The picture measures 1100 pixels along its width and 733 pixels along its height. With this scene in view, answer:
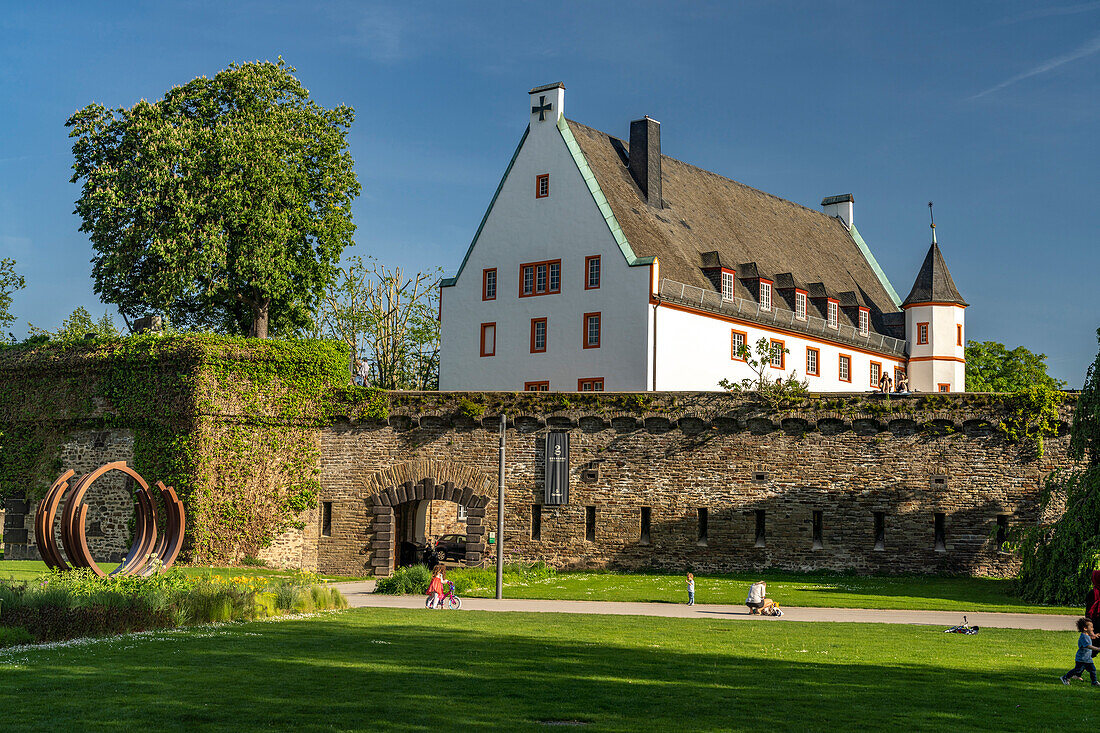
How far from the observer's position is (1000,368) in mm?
68500

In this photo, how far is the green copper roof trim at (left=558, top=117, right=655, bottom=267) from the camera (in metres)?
46.8

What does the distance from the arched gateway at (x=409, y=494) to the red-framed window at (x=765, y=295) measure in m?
19.8

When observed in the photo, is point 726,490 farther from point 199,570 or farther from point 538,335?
point 199,570

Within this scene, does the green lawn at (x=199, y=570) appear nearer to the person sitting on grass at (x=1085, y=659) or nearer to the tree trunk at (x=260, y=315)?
the tree trunk at (x=260, y=315)

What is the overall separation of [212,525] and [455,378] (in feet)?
55.9

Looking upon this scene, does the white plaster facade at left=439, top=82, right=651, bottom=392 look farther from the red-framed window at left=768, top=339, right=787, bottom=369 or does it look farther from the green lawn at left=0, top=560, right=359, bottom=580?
the green lawn at left=0, top=560, right=359, bottom=580

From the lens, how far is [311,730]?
10977 mm

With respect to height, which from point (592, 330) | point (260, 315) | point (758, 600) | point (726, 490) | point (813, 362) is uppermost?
point (260, 315)

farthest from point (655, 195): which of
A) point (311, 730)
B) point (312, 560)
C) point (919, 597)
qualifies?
point (311, 730)

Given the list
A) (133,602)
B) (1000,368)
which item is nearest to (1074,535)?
(133,602)

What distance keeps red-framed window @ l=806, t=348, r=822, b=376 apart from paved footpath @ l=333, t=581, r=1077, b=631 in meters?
28.2

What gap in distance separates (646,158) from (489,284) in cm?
940

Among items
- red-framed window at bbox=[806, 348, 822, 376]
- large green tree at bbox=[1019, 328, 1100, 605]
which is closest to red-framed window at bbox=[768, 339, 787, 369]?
red-framed window at bbox=[806, 348, 822, 376]

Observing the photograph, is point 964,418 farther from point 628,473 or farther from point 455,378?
point 455,378
